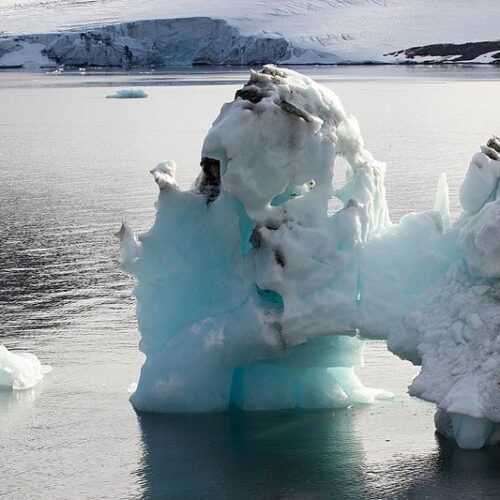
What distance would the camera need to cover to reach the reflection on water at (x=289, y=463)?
633cm

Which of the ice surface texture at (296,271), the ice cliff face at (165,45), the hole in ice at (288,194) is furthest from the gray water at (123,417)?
the ice cliff face at (165,45)

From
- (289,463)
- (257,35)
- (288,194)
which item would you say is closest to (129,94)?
(257,35)

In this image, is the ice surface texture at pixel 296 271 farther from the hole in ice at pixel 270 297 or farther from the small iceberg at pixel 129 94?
the small iceberg at pixel 129 94

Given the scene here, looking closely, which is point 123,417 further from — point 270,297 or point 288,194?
point 288,194

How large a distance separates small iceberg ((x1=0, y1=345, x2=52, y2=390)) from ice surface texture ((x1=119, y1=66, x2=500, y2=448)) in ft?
3.65

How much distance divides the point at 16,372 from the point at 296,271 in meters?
2.47

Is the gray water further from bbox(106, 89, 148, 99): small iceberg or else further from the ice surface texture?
bbox(106, 89, 148, 99): small iceberg

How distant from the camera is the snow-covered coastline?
73.5 metres

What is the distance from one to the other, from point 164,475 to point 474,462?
1744 millimetres

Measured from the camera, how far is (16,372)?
27.4 feet

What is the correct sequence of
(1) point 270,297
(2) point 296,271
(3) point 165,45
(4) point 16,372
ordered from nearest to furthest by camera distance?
(2) point 296,271 → (1) point 270,297 → (4) point 16,372 → (3) point 165,45

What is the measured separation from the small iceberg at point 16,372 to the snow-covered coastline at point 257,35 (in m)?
63.9

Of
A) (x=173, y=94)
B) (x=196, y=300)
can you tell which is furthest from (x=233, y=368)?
(x=173, y=94)

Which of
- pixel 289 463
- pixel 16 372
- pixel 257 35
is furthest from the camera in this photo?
pixel 257 35
